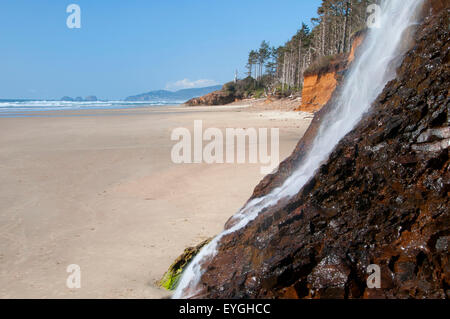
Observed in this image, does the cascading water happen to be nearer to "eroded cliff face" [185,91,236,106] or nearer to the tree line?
the tree line

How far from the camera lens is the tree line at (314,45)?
38053mm

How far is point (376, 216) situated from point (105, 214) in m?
5.93

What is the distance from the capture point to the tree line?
38053 millimetres

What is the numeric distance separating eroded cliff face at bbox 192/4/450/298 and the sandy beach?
1833 mm

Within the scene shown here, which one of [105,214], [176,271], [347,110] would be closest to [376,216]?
[347,110]

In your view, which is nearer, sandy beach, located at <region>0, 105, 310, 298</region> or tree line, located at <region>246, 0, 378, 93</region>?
sandy beach, located at <region>0, 105, 310, 298</region>

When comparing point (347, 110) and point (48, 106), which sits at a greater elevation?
point (48, 106)

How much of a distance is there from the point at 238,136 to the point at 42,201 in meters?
10.4

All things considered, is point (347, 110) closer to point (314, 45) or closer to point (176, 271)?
point (176, 271)

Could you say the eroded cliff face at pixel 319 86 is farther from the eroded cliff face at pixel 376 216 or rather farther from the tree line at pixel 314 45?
the eroded cliff face at pixel 376 216

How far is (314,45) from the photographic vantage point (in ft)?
179

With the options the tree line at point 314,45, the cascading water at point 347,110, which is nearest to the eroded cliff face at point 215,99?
the tree line at point 314,45

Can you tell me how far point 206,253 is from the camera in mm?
4684

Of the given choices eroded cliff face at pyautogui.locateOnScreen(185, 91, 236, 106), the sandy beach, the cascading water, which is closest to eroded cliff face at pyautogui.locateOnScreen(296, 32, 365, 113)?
the sandy beach
